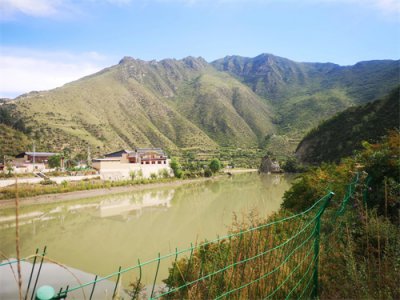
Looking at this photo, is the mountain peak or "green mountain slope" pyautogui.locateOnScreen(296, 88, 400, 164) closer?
"green mountain slope" pyautogui.locateOnScreen(296, 88, 400, 164)

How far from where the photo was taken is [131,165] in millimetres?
37000

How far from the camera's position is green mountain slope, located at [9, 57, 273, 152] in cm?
5569

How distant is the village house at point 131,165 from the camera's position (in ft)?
113

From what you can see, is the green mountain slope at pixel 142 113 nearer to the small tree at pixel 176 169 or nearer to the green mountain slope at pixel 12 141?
the green mountain slope at pixel 12 141

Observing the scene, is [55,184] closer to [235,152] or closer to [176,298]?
[176,298]

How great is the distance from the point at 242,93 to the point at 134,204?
321 ft

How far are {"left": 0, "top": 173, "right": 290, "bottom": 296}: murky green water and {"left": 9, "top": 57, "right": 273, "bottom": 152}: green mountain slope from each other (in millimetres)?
31787

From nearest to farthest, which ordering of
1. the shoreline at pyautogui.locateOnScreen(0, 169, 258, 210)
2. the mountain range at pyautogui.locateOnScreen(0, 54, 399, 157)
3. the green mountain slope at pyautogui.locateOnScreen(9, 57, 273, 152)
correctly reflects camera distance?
the shoreline at pyautogui.locateOnScreen(0, 169, 258, 210) < the green mountain slope at pyautogui.locateOnScreen(9, 57, 273, 152) < the mountain range at pyautogui.locateOnScreen(0, 54, 399, 157)

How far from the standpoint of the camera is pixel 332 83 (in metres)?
127

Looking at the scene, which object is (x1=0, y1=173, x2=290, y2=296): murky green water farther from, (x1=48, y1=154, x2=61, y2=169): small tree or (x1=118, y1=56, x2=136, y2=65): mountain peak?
(x1=118, y1=56, x2=136, y2=65): mountain peak

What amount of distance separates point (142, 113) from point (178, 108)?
23.6 meters

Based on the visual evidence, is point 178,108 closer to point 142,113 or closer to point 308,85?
point 142,113

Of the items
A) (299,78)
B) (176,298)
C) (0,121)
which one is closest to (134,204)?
(176,298)

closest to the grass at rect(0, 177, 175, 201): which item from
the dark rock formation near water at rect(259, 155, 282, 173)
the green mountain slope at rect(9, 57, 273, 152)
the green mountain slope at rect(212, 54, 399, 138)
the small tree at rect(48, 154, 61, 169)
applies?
the small tree at rect(48, 154, 61, 169)
